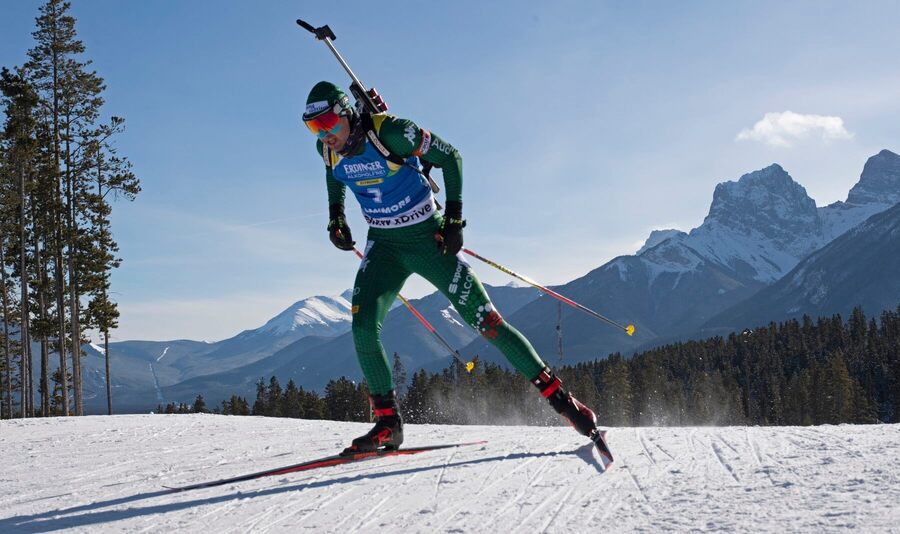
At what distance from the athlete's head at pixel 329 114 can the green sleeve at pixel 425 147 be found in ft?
1.00

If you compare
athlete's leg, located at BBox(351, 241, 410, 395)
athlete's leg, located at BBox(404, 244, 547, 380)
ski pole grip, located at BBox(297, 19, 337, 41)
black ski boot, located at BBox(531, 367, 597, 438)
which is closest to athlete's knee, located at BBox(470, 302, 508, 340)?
athlete's leg, located at BBox(404, 244, 547, 380)

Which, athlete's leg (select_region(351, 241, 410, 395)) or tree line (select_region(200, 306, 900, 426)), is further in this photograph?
tree line (select_region(200, 306, 900, 426))

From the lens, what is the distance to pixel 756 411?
296 ft

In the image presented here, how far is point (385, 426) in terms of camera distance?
5723 mm

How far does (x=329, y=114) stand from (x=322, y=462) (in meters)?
2.70

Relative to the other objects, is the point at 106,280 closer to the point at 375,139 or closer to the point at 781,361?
the point at 375,139

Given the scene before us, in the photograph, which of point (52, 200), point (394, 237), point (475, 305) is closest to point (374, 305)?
point (394, 237)

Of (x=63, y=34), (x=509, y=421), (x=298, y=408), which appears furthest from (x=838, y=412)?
(x=63, y=34)

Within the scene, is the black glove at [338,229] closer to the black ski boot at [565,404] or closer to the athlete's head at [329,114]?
the athlete's head at [329,114]

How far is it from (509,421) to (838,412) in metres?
33.0

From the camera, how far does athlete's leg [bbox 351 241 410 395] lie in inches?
222

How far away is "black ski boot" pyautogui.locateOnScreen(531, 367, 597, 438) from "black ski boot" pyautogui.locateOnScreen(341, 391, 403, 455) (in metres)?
1.23

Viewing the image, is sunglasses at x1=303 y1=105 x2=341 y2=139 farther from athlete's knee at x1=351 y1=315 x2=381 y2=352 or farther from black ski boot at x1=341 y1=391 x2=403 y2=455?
black ski boot at x1=341 y1=391 x2=403 y2=455

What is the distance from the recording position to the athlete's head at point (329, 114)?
17.8 ft
